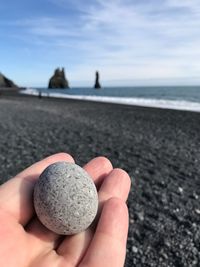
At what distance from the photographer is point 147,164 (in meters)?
8.07

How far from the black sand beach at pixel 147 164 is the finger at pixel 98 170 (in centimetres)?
131

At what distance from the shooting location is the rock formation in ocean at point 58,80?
138 metres

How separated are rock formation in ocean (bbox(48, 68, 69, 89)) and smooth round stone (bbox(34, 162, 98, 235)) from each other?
137010 mm

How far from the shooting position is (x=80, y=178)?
2.96 meters

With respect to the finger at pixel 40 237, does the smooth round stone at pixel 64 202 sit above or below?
above

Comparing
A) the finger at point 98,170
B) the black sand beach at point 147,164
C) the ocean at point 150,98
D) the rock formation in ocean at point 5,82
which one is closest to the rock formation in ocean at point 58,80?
the rock formation in ocean at point 5,82

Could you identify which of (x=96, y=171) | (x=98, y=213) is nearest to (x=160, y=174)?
(x=96, y=171)

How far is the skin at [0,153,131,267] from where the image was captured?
2.50 meters

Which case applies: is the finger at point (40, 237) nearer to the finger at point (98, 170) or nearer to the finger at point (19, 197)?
the finger at point (19, 197)

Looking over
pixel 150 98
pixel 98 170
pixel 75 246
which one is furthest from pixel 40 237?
pixel 150 98

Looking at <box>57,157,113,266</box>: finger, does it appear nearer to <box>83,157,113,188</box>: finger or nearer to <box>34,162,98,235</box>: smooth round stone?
<box>34,162,98,235</box>: smooth round stone

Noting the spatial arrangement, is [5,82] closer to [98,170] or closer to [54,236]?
[98,170]

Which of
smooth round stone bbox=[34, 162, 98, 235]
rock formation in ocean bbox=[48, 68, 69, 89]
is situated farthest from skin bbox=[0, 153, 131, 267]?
rock formation in ocean bbox=[48, 68, 69, 89]

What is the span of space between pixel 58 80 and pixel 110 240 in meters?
138
